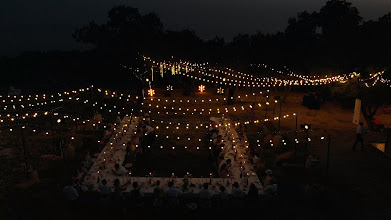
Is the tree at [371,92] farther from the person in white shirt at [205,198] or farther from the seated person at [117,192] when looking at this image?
the seated person at [117,192]

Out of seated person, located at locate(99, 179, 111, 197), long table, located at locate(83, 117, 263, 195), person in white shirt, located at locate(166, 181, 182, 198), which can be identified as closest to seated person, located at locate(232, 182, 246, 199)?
long table, located at locate(83, 117, 263, 195)

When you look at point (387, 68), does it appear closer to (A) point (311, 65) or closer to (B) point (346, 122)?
(B) point (346, 122)

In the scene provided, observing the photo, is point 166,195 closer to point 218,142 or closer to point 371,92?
point 218,142

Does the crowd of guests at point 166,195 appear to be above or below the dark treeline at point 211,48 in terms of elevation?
below

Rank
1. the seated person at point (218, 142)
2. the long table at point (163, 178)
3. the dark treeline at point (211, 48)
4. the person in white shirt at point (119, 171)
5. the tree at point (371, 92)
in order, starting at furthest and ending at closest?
the dark treeline at point (211, 48) → the tree at point (371, 92) → the seated person at point (218, 142) → the person in white shirt at point (119, 171) → the long table at point (163, 178)

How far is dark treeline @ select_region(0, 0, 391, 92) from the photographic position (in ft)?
64.2

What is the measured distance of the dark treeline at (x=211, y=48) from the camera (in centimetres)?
1956

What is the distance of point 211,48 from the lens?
29.0m

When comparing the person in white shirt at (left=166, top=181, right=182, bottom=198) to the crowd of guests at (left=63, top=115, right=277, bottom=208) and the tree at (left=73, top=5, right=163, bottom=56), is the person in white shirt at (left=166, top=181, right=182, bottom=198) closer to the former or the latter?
the crowd of guests at (left=63, top=115, right=277, bottom=208)

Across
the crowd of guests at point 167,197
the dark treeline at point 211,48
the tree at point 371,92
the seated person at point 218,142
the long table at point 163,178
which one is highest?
the dark treeline at point 211,48

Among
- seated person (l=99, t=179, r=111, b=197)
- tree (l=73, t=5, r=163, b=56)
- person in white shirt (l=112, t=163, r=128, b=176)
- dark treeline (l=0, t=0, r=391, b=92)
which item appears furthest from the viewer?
tree (l=73, t=5, r=163, b=56)

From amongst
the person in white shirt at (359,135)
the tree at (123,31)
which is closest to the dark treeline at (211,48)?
the tree at (123,31)

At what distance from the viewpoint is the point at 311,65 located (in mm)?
22172

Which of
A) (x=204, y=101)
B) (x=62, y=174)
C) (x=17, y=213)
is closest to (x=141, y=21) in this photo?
(x=204, y=101)
